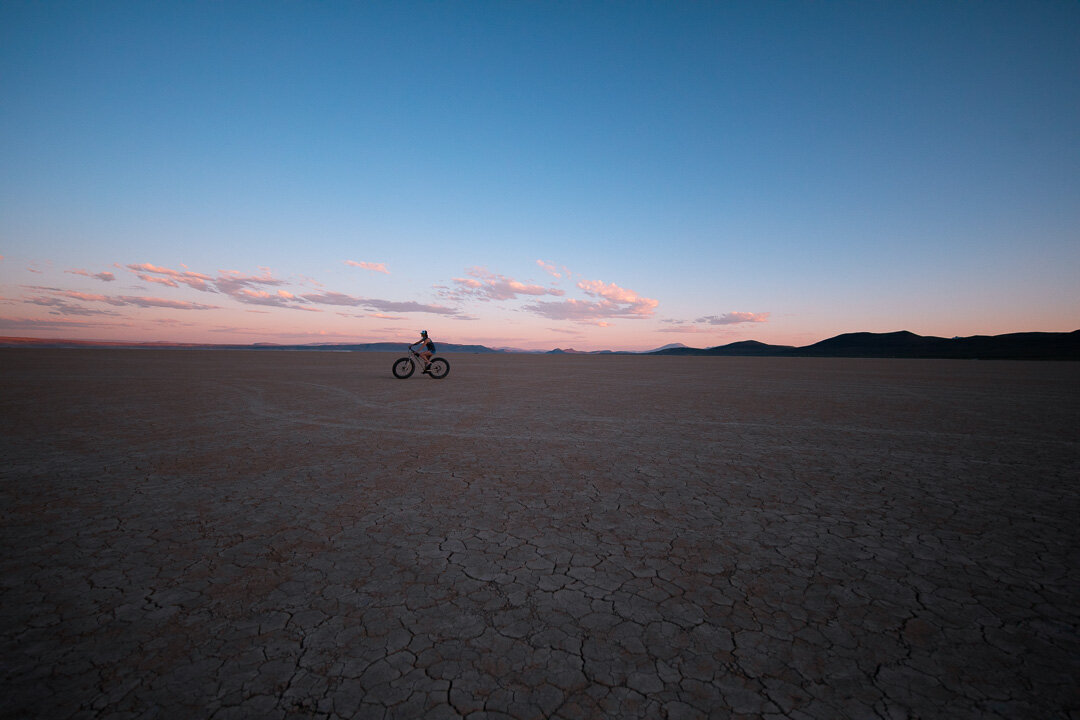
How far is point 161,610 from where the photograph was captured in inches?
110

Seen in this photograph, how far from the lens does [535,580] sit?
321cm

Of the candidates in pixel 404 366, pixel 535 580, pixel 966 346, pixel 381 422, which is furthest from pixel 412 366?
pixel 966 346

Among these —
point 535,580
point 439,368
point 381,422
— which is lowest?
point 535,580

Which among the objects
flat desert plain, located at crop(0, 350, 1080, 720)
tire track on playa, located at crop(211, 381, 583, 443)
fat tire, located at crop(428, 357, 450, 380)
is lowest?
flat desert plain, located at crop(0, 350, 1080, 720)

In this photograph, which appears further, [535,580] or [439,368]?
[439,368]

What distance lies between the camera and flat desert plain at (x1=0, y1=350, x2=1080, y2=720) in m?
2.18

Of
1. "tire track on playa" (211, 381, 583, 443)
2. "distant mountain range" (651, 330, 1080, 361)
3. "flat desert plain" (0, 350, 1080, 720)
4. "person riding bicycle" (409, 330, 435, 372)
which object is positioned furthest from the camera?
"distant mountain range" (651, 330, 1080, 361)

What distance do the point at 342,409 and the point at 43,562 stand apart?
25.4 ft

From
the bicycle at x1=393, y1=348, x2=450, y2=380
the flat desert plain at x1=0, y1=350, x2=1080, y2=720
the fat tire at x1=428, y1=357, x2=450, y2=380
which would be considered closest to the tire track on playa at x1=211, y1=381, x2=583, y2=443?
the flat desert plain at x1=0, y1=350, x2=1080, y2=720

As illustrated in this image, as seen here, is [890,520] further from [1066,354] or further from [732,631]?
[1066,354]

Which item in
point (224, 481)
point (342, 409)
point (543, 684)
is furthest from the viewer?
point (342, 409)

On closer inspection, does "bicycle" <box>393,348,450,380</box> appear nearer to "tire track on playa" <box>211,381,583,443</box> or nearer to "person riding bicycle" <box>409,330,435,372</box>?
"person riding bicycle" <box>409,330,435,372</box>

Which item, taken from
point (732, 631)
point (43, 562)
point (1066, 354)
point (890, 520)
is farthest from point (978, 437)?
point (1066, 354)

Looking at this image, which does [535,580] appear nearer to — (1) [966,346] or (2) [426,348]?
(2) [426,348]
